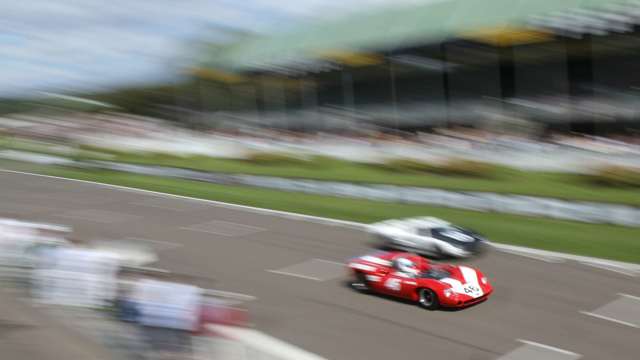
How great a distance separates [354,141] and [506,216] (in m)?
18.6

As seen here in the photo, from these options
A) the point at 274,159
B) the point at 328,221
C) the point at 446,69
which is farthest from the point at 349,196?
the point at 446,69

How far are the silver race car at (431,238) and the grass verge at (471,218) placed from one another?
6.79 feet

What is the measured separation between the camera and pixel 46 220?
2678 cm

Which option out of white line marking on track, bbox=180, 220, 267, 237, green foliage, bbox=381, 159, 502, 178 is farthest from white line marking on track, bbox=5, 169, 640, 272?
green foliage, bbox=381, 159, 502, 178

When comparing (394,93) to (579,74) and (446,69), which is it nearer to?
(446,69)

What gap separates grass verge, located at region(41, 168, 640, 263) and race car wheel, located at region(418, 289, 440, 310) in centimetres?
617

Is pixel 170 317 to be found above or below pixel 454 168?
above

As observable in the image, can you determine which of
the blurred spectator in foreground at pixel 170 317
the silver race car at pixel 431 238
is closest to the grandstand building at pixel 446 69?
the silver race car at pixel 431 238

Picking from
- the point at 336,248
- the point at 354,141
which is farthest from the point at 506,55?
the point at 336,248

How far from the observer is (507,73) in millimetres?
39781

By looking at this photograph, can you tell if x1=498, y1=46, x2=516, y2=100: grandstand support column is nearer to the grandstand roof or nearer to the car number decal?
the grandstand roof

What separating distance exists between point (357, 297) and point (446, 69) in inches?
1230

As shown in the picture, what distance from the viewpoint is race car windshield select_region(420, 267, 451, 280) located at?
13133 millimetres

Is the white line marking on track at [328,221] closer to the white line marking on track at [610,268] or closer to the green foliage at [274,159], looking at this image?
the white line marking on track at [610,268]
